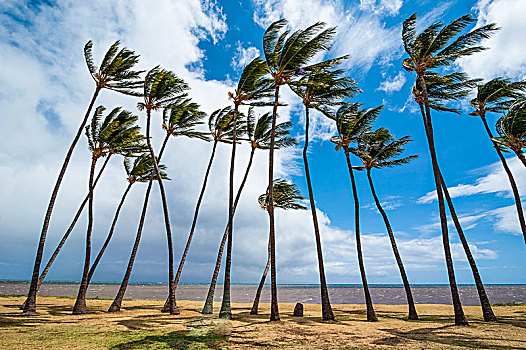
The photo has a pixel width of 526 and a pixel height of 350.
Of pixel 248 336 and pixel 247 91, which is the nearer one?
pixel 248 336

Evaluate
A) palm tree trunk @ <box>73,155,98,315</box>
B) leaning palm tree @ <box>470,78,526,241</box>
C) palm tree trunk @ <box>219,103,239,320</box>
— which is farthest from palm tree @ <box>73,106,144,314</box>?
leaning palm tree @ <box>470,78,526,241</box>

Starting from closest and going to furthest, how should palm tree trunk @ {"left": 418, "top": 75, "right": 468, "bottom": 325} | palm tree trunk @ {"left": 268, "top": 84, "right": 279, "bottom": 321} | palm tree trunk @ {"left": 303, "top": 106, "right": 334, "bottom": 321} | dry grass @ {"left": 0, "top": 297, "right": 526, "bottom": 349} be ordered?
dry grass @ {"left": 0, "top": 297, "right": 526, "bottom": 349}, palm tree trunk @ {"left": 418, "top": 75, "right": 468, "bottom": 325}, palm tree trunk @ {"left": 268, "top": 84, "right": 279, "bottom": 321}, palm tree trunk @ {"left": 303, "top": 106, "right": 334, "bottom": 321}

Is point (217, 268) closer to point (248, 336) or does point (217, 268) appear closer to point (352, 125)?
point (248, 336)

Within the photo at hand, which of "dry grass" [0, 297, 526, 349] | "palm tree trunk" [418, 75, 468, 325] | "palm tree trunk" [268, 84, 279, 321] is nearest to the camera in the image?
"dry grass" [0, 297, 526, 349]

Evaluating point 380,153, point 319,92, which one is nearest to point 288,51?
point 319,92

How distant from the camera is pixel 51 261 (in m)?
18.8

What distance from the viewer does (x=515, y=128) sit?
16.2 m

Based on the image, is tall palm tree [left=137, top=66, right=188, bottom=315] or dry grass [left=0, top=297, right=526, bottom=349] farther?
tall palm tree [left=137, top=66, right=188, bottom=315]

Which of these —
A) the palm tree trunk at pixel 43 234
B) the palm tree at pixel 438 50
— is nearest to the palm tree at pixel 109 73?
the palm tree trunk at pixel 43 234

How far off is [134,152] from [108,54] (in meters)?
5.95

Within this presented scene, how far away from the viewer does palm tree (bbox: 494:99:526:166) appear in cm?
1579

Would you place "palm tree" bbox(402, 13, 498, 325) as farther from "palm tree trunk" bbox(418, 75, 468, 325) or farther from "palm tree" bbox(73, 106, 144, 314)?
"palm tree" bbox(73, 106, 144, 314)

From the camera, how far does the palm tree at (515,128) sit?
1579 centimetres

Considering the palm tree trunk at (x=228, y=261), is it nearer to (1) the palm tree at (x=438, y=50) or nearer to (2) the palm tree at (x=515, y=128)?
(1) the palm tree at (x=438, y=50)
